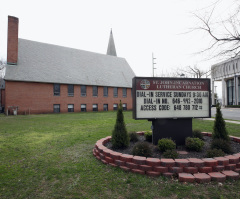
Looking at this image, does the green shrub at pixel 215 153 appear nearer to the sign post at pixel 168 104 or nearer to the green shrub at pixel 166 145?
the green shrub at pixel 166 145

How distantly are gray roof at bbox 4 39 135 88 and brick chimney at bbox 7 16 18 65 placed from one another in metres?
0.90

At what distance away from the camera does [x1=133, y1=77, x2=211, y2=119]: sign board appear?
6180mm

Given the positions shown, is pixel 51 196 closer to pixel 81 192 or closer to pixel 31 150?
pixel 81 192

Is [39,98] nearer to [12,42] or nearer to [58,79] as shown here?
[58,79]

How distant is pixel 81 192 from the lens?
361 cm

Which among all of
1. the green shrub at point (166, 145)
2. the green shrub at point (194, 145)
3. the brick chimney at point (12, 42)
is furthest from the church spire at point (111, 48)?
the green shrub at point (166, 145)

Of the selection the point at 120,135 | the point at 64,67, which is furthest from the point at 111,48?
the point at 120,135

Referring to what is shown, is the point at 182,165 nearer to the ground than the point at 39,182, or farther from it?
farther from it

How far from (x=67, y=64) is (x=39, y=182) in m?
30.5

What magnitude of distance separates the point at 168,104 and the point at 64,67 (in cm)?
2842

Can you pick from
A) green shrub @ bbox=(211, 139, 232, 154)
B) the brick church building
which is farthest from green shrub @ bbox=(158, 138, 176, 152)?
the brick church building

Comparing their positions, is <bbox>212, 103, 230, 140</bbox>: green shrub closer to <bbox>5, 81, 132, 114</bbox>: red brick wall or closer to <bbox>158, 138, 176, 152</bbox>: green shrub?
<bbox>158, 138, 176, 152</bbox>: green shrub

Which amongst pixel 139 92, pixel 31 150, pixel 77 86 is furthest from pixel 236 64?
pixel 31 150

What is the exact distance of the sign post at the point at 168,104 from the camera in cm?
619
